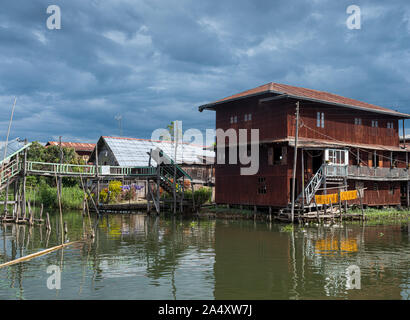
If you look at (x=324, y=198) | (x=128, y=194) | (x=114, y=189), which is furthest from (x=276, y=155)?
(x=128, y=194)

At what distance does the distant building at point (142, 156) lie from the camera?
41.8m

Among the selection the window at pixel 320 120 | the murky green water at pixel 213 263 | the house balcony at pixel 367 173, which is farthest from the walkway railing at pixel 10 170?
the window at pixel 320 120

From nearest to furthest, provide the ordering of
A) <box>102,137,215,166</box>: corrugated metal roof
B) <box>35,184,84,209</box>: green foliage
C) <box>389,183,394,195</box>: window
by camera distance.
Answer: <box>389,183,394,195</box>: window, <box>35,184,84,209</box>: green foliage, <box>102,137,215,166</box>: corrugated metal roof

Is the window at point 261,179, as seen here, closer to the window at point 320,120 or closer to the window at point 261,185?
the window at point 261,185

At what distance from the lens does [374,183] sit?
1361 inches

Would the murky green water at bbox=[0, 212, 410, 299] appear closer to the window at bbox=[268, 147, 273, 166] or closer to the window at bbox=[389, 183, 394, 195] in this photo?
the window at bbox=[268, 147, 273, 166]

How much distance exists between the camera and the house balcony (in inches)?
1153

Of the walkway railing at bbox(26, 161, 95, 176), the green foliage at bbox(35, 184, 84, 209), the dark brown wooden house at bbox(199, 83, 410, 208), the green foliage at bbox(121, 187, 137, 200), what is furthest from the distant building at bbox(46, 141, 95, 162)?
the dark brown wooden house at bbox(199, 83, 410, 208)

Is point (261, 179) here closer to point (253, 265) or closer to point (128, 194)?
point (253, 265)

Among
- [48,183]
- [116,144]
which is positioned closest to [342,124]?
[116,144]

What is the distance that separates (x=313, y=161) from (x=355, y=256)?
52.0 feet

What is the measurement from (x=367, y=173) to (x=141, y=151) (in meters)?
23.2
